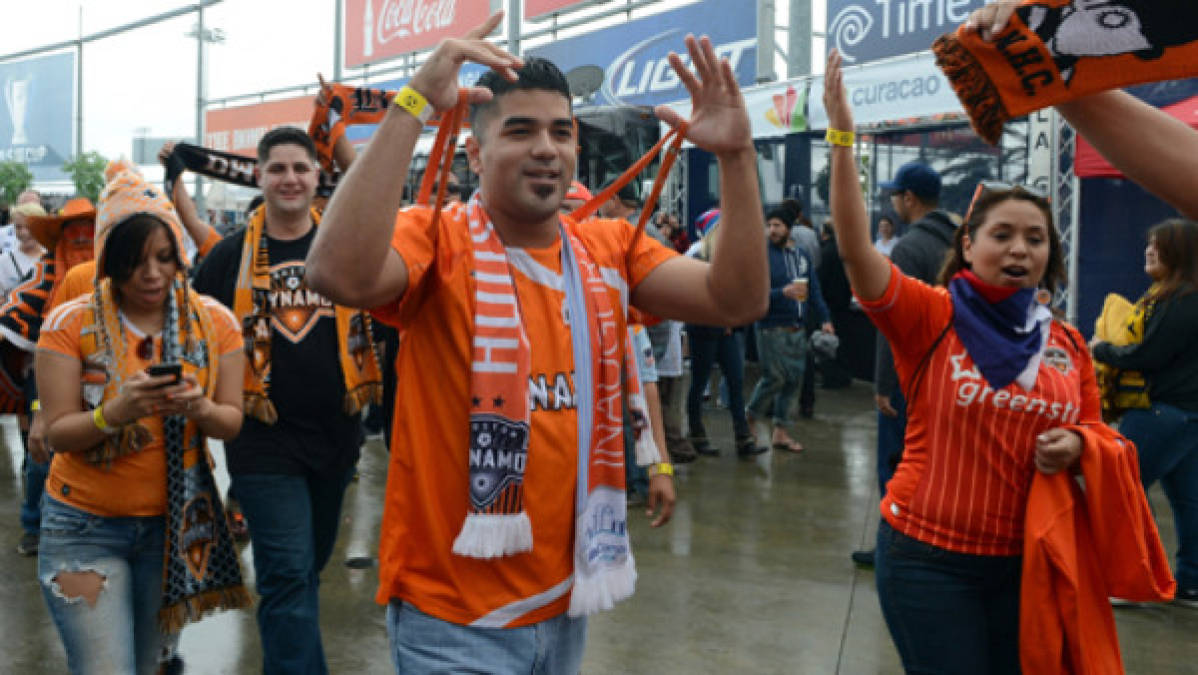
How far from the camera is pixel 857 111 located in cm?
1097

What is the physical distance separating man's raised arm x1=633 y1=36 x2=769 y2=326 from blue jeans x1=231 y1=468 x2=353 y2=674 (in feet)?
5.87

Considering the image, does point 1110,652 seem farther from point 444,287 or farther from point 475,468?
point 444,287

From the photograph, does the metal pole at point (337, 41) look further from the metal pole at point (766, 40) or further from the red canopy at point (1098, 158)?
the red canopy at point (1098, 158)

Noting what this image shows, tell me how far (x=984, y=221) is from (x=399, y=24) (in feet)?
74.4

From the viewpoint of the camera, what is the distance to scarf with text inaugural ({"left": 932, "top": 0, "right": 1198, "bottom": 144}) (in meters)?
1.66

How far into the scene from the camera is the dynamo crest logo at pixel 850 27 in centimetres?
1222

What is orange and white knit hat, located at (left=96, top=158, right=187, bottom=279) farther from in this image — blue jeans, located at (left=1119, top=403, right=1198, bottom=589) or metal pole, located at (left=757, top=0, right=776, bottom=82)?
metal pole, located at (left=757, top=0, right=776, bottom=82)

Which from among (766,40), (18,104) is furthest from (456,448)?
(18,104)

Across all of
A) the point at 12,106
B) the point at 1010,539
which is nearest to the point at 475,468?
the point at 1010,539

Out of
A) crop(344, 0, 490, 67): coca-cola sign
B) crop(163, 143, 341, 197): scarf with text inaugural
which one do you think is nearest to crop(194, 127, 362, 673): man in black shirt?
crop(163, 143, 341, 197): scarf with text inaugural

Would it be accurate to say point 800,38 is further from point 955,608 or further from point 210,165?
point 955,608

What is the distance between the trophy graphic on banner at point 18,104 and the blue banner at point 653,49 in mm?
35747

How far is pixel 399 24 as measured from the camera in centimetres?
2391

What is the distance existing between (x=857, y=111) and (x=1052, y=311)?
8.35m
